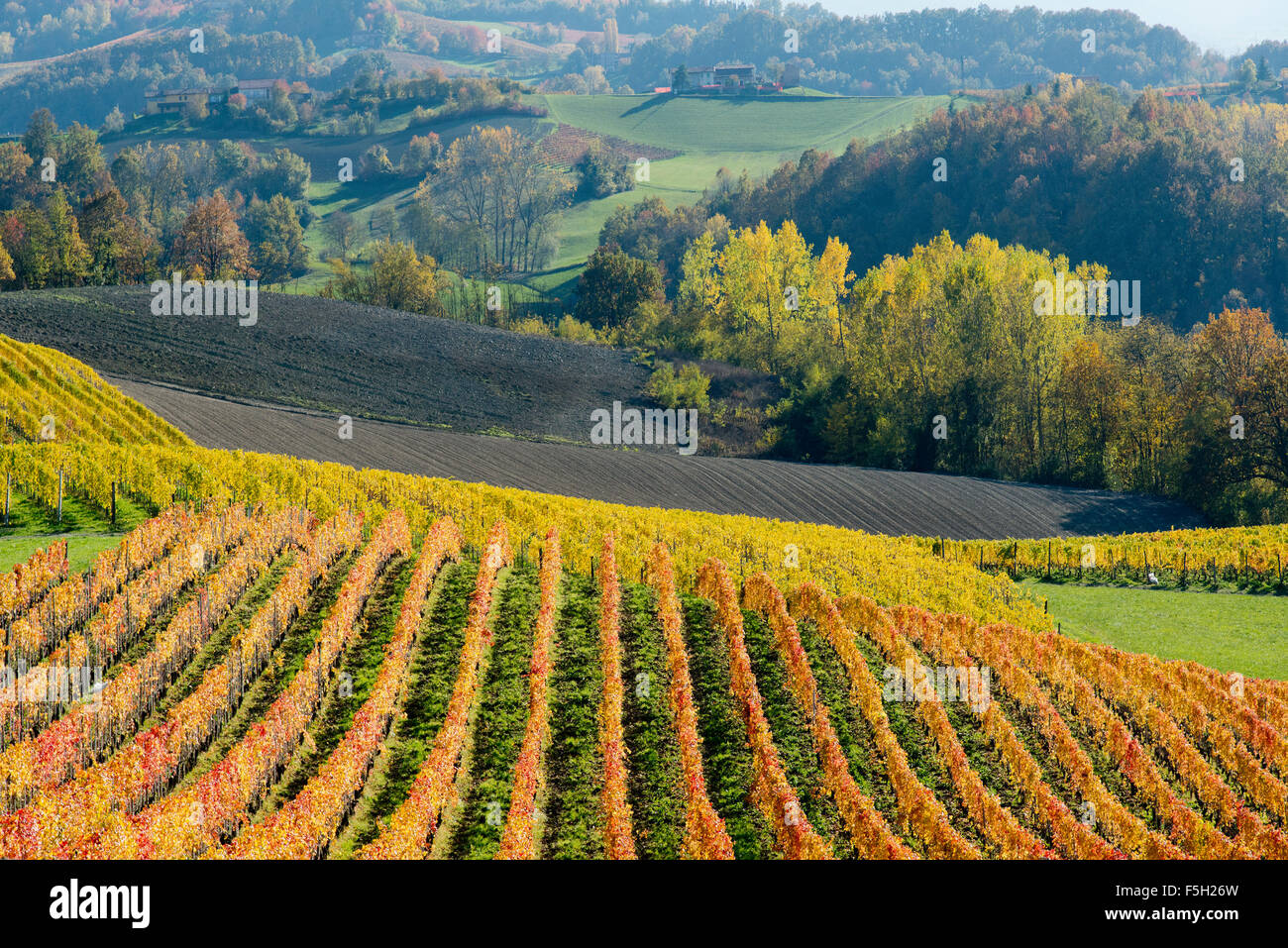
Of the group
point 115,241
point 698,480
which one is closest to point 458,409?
point 698,480

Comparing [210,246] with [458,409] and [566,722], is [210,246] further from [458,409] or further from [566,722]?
[566,722]

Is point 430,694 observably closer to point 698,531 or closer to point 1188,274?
point 698,531

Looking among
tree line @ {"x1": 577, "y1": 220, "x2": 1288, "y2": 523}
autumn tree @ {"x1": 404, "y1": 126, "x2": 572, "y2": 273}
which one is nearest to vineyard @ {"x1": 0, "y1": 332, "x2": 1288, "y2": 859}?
tree line @ {"x1": 577, "y1": 220, "x2": 1288, "y2": 523}

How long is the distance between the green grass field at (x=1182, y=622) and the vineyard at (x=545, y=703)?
2726 mm

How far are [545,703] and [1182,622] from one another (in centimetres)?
2338

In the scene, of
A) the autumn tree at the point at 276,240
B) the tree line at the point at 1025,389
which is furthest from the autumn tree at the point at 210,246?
the tree line at the point at 1025,389

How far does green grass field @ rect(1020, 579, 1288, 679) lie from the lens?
33.4 meters

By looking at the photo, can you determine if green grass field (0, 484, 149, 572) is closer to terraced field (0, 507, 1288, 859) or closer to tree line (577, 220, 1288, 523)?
terraced field (0, 507, 1288, 859)

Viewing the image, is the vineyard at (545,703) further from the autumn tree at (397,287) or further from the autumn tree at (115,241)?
the autumn tree at (115,241)

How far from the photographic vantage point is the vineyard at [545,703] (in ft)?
58.7

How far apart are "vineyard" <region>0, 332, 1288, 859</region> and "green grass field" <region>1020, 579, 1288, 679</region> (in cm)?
273

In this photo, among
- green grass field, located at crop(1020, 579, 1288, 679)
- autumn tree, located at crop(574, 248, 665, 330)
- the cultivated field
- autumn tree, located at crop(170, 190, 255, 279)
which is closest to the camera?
green grass field, located at crop(1020, 579, 1288, 679)

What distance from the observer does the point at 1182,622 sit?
36.8m
